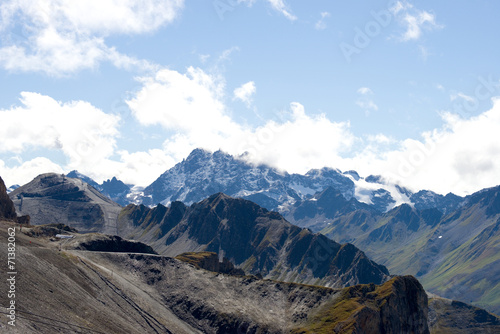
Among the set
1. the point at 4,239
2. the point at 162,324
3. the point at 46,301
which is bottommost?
the point at 162,324

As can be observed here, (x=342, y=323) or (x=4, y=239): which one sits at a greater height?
(x=4, y=239)

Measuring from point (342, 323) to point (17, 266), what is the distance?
399 ft

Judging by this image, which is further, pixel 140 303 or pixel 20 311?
pixel 140 303

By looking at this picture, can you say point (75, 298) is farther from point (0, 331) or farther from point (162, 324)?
point (0, 331)

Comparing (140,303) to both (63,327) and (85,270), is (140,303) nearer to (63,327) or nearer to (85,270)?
(85,270)

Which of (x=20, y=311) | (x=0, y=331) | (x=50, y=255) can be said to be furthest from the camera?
(x=50, y=255)

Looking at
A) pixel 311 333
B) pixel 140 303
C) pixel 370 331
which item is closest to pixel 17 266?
pixel 140 303

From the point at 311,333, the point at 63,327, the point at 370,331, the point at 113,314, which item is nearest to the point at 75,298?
the point at 113,314

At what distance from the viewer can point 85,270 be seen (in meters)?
195

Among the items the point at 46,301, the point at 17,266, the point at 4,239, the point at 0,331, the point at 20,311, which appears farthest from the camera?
the point at 4,239

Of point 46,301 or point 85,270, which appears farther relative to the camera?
point 85,270

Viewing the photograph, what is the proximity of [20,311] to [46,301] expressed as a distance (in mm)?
15847

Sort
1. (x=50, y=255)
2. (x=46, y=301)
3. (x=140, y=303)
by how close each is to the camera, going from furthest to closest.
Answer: (x=140, y=303) → (x=50, y=255) → (x=46, y=301)

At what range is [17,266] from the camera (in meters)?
153
